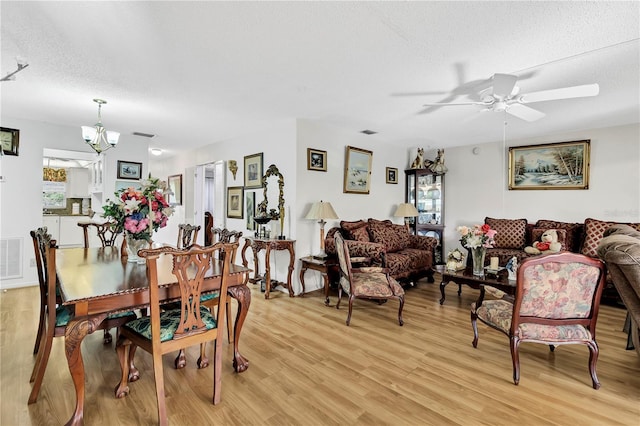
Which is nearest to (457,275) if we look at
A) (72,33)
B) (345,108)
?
(345,108)

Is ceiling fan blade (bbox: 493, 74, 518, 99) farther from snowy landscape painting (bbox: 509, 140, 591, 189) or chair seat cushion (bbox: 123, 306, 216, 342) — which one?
snowy landscape painting (bbox: 509, 140, 591, 189)

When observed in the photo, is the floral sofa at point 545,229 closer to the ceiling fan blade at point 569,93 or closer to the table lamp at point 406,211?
the table lamp at point 406,211

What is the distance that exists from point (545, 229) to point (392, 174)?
262 cm

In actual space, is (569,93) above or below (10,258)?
above

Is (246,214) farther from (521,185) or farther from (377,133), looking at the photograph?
(521,185)

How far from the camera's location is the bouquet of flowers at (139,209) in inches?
94.6

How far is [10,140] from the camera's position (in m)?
4.45

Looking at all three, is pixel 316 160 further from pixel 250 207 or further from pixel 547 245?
pixel 547 245

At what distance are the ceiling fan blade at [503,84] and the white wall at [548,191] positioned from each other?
3285mm

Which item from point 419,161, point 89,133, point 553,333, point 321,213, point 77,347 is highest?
point 419,161

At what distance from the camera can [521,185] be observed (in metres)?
5.54

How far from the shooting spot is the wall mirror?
464 cm

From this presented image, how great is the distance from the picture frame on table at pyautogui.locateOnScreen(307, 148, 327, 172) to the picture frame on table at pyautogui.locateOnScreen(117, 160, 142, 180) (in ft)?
10.5

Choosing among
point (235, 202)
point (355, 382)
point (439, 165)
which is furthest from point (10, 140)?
point (439, 165)
